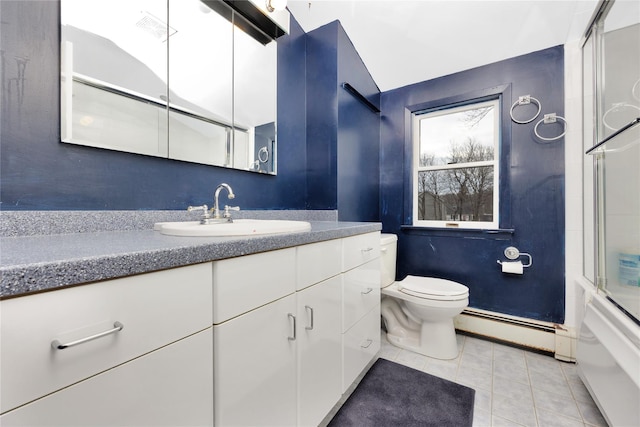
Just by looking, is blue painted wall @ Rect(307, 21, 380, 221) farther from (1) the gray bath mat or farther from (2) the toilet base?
(1) the gray bath mat

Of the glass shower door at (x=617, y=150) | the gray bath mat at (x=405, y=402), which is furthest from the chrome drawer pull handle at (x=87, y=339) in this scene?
the glass shower door at (x=617, y=150)

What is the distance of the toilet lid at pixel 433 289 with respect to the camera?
166cm

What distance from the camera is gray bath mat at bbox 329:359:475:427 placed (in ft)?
3.98

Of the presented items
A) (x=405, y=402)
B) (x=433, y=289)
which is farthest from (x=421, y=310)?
(x=405, y=402)

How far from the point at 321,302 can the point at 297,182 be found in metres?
1.00

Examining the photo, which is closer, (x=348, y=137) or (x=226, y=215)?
(x=226, y=215)

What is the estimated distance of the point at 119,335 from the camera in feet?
1.57

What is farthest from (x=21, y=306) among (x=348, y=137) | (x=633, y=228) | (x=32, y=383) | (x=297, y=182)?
(x=633, y=228)

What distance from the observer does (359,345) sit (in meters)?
1.39

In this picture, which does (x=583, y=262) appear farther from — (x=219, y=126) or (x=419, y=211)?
(x=219, y=126)

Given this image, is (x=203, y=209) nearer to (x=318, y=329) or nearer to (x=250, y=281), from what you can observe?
(x=250, y=281)

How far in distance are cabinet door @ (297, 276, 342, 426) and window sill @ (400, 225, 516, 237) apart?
133 cm

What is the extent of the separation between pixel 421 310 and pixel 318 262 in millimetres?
1071

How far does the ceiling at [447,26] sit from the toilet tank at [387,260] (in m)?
1.42
